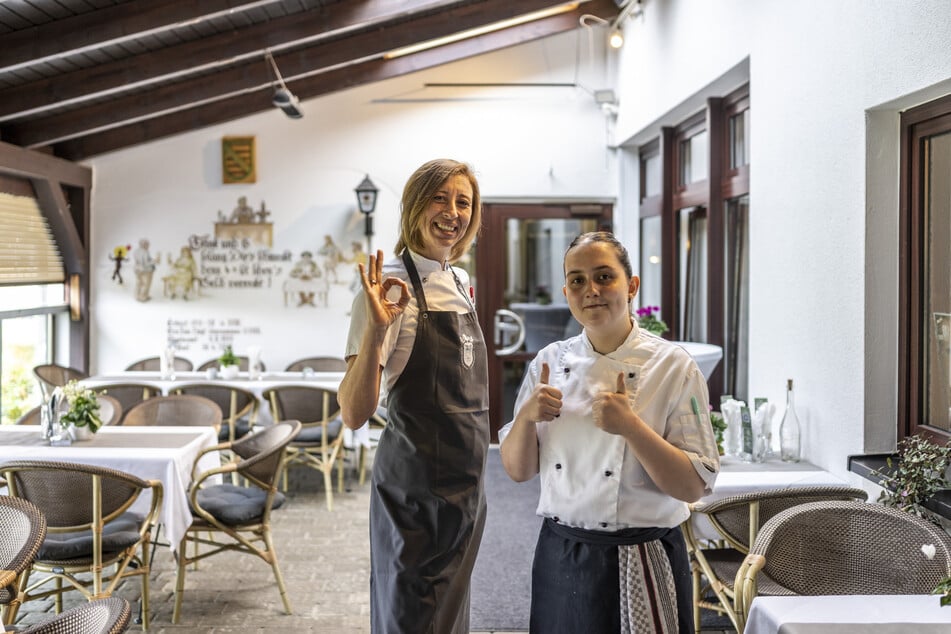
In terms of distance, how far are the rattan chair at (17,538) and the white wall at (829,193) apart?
2.97m

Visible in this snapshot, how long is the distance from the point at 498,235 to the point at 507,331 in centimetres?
89

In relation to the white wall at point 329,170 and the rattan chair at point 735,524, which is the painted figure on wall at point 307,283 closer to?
the white wall at point 329,170

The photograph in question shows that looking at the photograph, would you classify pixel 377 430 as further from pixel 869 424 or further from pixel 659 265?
pixel 869 424

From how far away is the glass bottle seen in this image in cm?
411

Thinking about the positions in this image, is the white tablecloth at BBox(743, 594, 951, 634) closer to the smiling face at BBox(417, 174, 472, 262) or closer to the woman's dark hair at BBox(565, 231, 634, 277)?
the woman's dark hair at BBox(565, 231, 634, 277)

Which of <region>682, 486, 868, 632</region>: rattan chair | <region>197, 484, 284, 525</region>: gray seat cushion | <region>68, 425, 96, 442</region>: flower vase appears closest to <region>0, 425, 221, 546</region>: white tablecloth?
<region>68, 425, 96, 442</region>: flower vase

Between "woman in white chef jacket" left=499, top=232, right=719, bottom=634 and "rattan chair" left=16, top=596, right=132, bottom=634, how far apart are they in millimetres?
950

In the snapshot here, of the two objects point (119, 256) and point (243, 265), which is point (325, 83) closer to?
point (243, 265)

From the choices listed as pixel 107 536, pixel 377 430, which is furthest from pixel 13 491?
pixel 377 430

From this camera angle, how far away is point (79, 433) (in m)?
4.80

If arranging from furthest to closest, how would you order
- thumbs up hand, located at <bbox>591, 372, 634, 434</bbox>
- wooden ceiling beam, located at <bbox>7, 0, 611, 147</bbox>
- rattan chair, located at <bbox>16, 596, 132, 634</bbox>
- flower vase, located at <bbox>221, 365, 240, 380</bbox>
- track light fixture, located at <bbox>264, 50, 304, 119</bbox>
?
flower vase, located at <bbox>221, 365, 240, 380</bbox>, wooden ceiling beam, located at <bbox>7, 0, 611, 147</bbox>, track light fixture, located at <bbox>264, 50, 304, 119</bbox>, rattan chair, located at <bbox>16, 596, 132, 634</bbox>, thumbs up hand, located at <bbox>591, 372, 634, 434</bbox>

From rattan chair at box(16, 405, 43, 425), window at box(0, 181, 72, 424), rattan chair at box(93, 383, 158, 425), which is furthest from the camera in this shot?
window at box(0, 181, 72, 424)

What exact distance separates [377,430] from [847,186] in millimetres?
5511

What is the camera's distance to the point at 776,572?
107 inches
